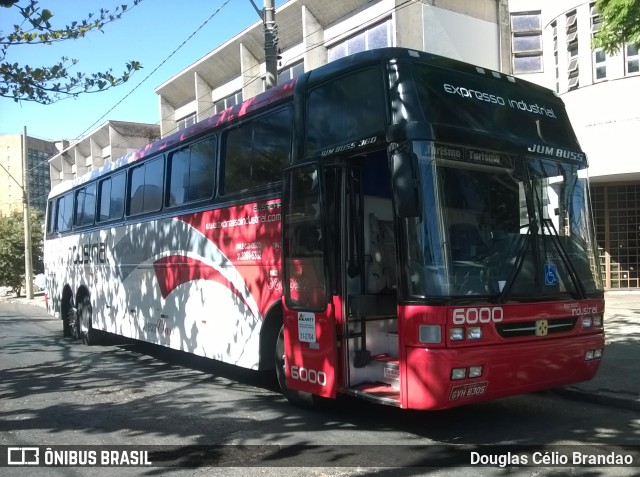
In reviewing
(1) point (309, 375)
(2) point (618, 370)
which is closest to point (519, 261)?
(1) point (309, 375)

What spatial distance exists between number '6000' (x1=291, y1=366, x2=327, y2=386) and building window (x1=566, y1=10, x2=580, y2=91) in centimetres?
1427

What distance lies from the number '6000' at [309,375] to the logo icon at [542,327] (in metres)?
2.00

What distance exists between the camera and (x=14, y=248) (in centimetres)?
3591

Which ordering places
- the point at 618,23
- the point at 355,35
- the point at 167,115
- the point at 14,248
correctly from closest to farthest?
1. the point at 618,23
2. the point at 355,35
3. the point at 167,115
4. the point at 14,248

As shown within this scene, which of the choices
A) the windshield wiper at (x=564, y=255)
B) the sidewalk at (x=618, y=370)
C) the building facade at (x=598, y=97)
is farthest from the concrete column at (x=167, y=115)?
the windshield wiper at (x=564, y=255)

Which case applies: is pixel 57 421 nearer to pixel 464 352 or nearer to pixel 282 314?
pixel 282 314

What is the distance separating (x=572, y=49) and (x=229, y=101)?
569 inches

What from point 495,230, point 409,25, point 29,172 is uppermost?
point 409,25

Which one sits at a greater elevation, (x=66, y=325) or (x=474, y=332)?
(x=474, y=332)

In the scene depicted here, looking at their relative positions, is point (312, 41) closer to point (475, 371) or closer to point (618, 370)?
point (618, 370)

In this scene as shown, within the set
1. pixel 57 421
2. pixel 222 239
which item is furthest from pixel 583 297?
pixel 57 421

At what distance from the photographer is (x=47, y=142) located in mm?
54250

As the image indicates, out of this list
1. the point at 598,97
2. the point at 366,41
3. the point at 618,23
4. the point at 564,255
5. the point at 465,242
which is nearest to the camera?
the point at 465,242

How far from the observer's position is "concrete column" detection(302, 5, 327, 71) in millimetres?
19453
